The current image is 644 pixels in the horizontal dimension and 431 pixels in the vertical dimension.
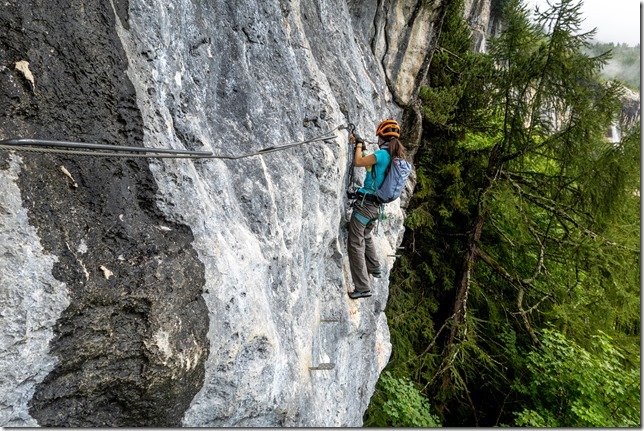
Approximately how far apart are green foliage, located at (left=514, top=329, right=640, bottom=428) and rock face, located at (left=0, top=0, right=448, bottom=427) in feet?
22.1

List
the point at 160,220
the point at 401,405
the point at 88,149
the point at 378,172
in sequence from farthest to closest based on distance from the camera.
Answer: the point at 401,405 → the point at 378,172 → the point at 160,220 → the point at 88,149

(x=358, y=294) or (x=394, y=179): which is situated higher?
(x=394, y=179)

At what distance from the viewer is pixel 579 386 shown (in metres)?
9.16

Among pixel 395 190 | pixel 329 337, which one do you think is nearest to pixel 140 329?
pixel 329 337

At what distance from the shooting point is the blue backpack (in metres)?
5.32

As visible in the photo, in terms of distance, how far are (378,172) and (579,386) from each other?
7211mm

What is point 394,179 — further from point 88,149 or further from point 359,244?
point 88,149

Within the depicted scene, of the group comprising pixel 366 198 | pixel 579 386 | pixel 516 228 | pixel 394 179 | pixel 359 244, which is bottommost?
pixel 579 386

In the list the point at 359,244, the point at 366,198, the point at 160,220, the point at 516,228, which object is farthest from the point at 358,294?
the point at 516,228

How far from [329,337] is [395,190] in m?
2.01

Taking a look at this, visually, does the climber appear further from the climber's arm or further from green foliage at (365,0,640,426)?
green foliage at (365,0,640,426)

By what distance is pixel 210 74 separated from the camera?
3.64m

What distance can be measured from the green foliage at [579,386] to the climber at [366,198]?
5.76m

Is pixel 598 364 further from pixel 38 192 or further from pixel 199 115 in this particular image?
pixel 38 192
